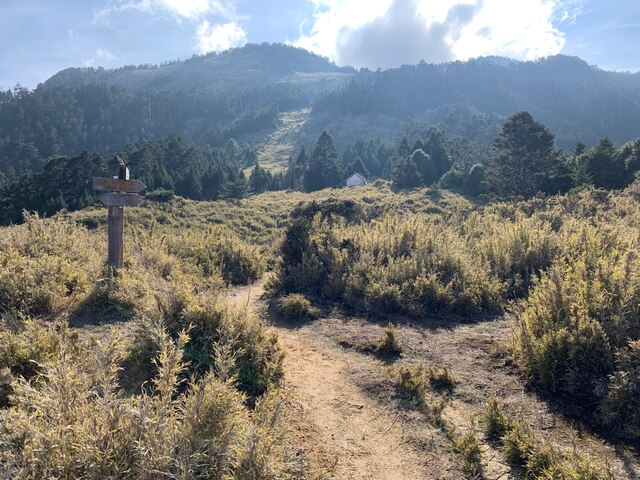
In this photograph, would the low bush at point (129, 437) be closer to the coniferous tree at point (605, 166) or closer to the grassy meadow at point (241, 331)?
the grassy meadow at point (241, 331)

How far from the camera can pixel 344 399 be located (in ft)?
17.2

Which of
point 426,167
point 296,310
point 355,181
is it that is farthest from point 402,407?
point 355,181

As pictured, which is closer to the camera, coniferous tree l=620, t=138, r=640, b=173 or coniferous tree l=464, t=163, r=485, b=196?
coniferous tree l=620, t=138, r=640, b=173

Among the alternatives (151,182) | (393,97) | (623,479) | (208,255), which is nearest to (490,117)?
(393,97)

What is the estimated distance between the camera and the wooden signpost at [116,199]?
7977 mm

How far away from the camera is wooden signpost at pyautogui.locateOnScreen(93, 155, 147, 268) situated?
7.98 meters

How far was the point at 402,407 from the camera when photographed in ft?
16.3

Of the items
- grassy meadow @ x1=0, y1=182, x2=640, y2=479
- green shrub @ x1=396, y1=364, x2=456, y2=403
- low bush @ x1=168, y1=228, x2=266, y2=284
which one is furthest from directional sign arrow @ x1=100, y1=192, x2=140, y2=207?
green shrub @ x1=396, y1=364, x2=456, y2=403

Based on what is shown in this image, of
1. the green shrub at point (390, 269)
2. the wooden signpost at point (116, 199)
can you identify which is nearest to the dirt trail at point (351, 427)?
the green shrub at point (390, 269)

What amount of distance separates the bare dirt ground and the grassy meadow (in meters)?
0.24

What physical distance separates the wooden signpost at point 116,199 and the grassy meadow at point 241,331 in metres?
0.43

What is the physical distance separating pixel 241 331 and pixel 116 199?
436 cm

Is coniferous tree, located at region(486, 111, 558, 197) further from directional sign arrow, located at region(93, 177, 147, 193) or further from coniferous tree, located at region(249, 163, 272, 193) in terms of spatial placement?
coniferous tree, located at region(249, 163, 272, 193)

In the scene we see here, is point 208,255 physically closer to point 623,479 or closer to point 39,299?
point 39,299
